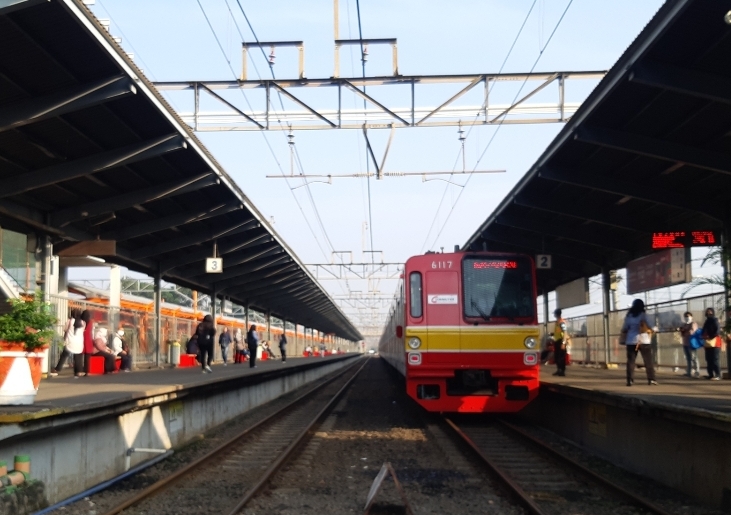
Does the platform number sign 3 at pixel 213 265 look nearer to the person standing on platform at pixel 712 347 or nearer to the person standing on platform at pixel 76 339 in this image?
the person standing on platform at pixel 76 339

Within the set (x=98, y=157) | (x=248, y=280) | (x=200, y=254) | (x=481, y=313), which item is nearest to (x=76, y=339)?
(x=98, y=157)

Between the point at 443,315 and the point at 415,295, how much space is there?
0.62 metres

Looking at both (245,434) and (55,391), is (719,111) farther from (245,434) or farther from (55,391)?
(55,391)

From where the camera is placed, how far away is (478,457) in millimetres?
10945

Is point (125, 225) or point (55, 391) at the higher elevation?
point (125, 225)

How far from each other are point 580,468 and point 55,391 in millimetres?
7267

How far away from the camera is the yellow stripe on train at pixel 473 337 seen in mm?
14383

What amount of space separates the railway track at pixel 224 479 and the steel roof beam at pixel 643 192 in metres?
6.85

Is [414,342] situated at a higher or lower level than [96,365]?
higher

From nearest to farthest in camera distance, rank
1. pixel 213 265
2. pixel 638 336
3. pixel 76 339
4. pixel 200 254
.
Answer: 1. pixel 638 336
2. pixel 76 339
3. pixel 213 265
4. pixel 200 254

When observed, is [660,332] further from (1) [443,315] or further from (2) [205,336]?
(2) [205,336]

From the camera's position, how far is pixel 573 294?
1081 inches

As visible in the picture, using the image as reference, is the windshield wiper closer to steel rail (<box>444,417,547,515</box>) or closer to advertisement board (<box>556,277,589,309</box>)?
steel rail (<box>444,417,547,515</box>)

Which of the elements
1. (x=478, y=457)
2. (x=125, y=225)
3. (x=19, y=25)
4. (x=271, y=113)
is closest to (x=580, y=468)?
(x=478, y=457)
